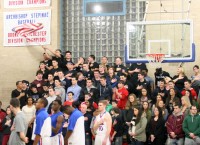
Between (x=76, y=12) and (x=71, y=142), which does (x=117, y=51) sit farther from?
(x=71, y=142)

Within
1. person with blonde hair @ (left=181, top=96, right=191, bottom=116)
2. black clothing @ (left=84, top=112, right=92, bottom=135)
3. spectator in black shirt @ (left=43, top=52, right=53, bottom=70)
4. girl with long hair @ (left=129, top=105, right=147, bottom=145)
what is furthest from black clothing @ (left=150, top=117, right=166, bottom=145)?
spectator in black shirt @ (left=43, top=52, right=53, bottom=70)

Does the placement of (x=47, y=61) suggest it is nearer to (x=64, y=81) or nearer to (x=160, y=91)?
(x=64, y=81)

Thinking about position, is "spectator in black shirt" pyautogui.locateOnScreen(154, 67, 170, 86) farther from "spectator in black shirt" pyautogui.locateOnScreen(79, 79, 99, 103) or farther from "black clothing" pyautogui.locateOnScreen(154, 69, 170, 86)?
"spectator in black shirt" pyautogui.locateOnScreen(79, 79, 99, 103)

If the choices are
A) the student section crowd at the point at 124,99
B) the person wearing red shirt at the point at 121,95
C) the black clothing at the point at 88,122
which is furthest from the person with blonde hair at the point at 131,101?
the black clothing at the point at 88,122

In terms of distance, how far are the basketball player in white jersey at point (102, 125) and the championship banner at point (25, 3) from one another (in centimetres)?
A: 789

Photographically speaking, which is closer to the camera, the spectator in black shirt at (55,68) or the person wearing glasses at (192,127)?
the person wearing glasses at (192,127)

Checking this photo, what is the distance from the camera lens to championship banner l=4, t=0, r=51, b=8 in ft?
58.4

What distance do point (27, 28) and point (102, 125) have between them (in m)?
8.00

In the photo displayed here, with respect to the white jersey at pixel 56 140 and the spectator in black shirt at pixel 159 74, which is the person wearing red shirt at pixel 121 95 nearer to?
the spectator in black shirt at pixel 159 74

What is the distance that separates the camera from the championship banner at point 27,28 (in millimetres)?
17750

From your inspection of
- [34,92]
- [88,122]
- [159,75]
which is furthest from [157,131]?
[34,92]

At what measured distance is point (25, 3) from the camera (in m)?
18.0

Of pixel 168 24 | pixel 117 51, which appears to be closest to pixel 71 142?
pixel 168 24

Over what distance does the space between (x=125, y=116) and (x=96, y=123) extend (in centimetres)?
169
